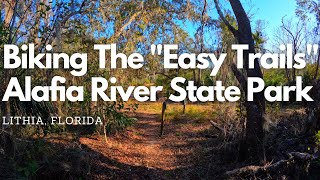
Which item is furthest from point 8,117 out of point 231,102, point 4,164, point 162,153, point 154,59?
point 154,59

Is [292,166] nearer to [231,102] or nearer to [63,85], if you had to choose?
[231,102]

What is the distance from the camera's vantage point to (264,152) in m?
6.79

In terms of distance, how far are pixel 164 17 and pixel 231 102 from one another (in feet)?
15.5

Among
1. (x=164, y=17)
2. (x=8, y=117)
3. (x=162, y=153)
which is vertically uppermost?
(x=164, y=17)

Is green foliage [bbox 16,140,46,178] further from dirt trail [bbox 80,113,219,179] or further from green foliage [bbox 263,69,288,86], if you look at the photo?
green foliage [bbox 263,69,288,86]

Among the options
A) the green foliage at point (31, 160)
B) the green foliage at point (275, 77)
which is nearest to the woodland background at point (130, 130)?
the green foliage at point (31, 160)

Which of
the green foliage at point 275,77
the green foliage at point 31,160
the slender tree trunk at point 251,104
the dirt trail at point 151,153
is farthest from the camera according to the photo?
the green foliage at point 275,77

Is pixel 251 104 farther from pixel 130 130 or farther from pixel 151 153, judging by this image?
pixel 130 130

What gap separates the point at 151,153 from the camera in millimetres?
9727

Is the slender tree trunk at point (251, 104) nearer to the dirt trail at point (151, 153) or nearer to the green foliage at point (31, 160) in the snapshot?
the dirt trail at point (151, 153)

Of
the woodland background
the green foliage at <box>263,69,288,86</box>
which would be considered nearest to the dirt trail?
the woodland background

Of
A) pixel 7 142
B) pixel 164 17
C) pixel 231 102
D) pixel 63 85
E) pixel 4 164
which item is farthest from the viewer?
pixel 164 17

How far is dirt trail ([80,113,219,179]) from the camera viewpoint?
773 cm

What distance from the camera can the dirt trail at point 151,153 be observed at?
7727 millimetres
